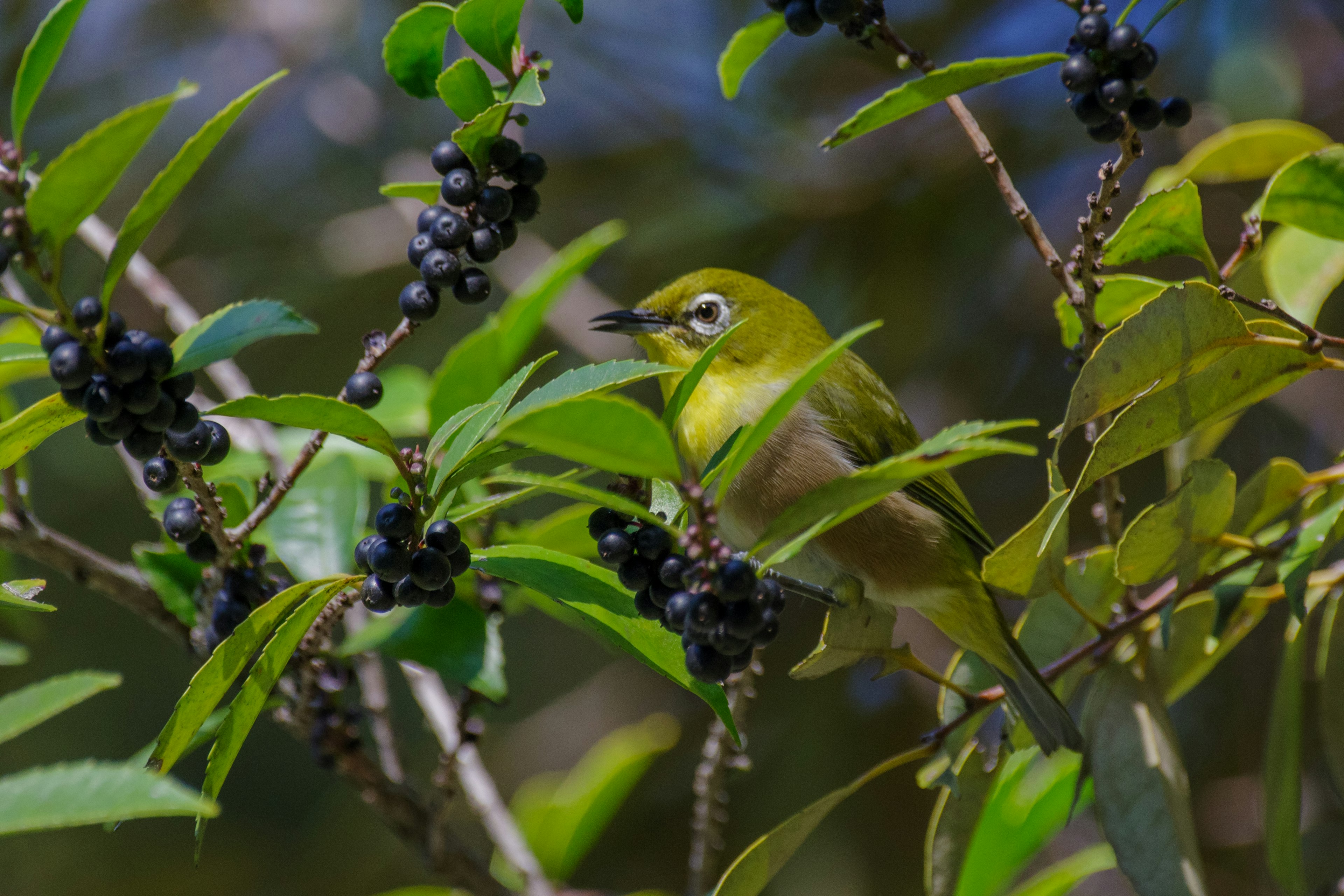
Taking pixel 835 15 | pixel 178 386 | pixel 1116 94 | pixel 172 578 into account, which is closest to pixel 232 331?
pixel 178 386

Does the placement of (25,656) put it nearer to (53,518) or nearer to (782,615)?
(782,615)

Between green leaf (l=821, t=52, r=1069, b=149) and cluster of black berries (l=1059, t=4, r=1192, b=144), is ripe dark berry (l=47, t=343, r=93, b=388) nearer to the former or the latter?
green leaf (l=821, t=52, r=1069, b=149)

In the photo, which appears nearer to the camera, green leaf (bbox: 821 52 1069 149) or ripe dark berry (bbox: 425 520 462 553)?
ripe dark berry (bbox: 425 520 462 553)

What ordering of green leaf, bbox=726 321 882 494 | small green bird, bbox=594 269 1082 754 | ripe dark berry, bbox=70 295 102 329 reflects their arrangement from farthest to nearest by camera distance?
1. small green bird, bbox=594 269 1082 754
2. ripe dark berry, bbox=70 295 102 329
3. green leaf, bbox=726 321 882 494

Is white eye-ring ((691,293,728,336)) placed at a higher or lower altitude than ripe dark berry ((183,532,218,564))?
higher

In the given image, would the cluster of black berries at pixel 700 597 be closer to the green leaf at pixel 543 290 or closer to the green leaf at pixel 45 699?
the green leaf at pixel 543 290

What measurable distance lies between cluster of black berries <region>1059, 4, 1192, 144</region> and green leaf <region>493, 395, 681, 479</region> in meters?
1.04

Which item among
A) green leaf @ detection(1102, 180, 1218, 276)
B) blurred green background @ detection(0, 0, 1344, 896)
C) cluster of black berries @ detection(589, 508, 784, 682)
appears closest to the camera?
cluster of black berries @ detection(589, 508, 784, 682)

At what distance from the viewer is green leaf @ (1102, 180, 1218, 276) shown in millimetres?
1752

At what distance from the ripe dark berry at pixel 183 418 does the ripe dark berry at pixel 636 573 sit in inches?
24.7

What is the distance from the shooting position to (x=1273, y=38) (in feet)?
14.5

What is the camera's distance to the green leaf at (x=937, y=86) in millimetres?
1677

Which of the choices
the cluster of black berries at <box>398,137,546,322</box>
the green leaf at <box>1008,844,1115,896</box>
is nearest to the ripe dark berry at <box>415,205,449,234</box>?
the cluster of black berries at <box>398,137,546,322</box>

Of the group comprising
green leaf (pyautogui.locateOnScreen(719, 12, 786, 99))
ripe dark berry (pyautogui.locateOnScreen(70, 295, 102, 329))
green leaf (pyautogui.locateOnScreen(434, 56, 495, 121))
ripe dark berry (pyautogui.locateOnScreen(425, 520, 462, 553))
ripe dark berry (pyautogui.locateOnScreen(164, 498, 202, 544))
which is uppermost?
green leaf (pyautogui.locateOnScreen(719, 12, 786, 99))
